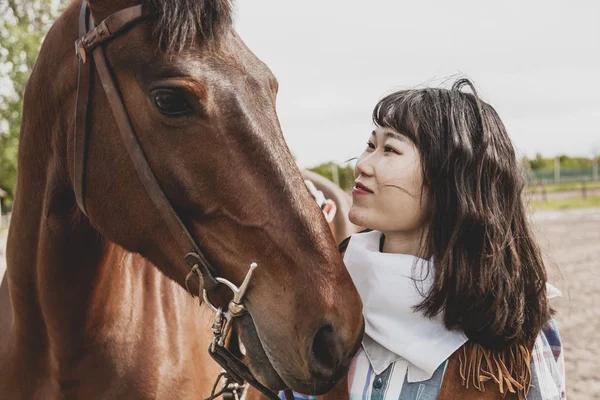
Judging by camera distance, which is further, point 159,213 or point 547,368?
point 547,368

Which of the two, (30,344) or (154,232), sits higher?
(154,232)

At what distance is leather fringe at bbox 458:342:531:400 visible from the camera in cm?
182

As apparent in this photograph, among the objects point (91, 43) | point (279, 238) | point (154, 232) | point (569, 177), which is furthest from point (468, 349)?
point (569, 177)

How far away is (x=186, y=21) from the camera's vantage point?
1.63 metres

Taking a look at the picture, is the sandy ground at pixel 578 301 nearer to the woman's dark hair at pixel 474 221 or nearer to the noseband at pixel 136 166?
the woman's dark hair at pixel 474 221

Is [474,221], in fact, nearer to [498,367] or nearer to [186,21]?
[498,367]

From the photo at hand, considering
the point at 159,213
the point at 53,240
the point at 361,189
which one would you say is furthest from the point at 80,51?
the point at 361,189

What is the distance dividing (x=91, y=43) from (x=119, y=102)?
0.23 metres

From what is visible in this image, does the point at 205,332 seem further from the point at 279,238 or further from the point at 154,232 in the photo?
the point at 279,238

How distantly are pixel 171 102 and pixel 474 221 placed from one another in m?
1.08

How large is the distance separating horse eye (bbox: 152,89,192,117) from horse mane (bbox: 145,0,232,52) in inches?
4.9

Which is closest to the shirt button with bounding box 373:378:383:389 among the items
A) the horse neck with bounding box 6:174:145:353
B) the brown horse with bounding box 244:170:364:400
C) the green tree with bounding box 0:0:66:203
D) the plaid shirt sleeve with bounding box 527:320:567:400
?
the plaid shirt sleeve with bounding box 527:320:567:400

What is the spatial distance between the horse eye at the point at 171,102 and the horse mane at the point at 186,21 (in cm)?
13

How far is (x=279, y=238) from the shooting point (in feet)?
5.13
